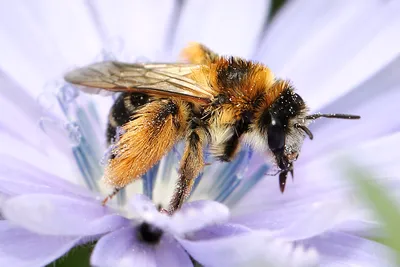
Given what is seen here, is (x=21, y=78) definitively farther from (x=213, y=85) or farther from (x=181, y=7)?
(x=213, y=85)

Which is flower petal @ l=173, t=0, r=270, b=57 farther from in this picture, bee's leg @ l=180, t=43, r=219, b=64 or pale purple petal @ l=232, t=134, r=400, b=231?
pale purple petal @ l=232, t=134, r=400, b=231

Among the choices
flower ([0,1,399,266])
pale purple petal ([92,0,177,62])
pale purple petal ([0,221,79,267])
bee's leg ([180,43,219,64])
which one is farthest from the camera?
pale purple petal ([92,0,177,62])

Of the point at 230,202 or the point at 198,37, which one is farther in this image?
the point at 198,37

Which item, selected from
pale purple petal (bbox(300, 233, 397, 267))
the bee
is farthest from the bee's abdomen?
pale purple petal (bbox(300, 233, 397, 267))

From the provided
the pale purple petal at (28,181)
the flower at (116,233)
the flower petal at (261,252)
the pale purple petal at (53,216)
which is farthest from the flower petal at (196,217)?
the pale purple petal at (28,181)

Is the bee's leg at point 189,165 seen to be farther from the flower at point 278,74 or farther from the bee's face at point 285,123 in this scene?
the flower at point 278,74

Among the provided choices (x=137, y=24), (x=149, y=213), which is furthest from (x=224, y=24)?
(x=149, y=213)

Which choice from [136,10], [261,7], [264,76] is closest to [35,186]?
[264,76]
